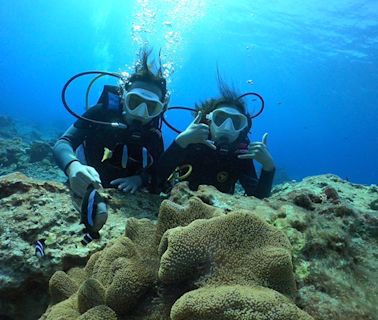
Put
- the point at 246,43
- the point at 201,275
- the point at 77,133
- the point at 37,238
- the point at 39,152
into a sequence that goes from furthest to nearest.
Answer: the point at 246,43 → the point at 39,152 → the point at 77,133 → the point at 37,238 → the point at 201,275

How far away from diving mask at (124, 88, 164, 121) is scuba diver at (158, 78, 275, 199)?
51 cm

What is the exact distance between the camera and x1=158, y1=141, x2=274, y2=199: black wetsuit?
177 inches

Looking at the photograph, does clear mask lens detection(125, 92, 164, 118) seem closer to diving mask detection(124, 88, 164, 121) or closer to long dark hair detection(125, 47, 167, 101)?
diving mask detection(124, 88, 164, 121)

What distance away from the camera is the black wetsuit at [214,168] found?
449 cm

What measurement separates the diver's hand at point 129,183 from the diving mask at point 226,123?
1342 millimetres

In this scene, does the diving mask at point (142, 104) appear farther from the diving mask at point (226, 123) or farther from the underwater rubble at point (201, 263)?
the underwater rubble at point (201, 263)

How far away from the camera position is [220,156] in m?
4.71

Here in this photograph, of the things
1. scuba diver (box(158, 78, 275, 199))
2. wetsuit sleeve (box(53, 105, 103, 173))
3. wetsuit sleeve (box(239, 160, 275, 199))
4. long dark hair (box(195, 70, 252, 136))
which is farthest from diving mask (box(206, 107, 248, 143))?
wetsuit sleeve (box(53, 105, 103, 173))

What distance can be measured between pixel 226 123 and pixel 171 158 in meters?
0.96

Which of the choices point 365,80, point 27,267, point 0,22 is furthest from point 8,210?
point 0,22

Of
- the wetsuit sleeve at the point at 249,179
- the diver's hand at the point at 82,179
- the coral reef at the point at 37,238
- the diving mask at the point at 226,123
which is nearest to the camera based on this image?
the coral reef at the point at 37,238

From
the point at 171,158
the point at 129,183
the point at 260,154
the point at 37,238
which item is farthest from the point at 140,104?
the point at 37,238

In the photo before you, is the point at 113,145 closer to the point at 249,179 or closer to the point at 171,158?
the point at 171,158

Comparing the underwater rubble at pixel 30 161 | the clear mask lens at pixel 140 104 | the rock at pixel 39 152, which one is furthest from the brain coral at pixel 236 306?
the rock at pixel 39 152
